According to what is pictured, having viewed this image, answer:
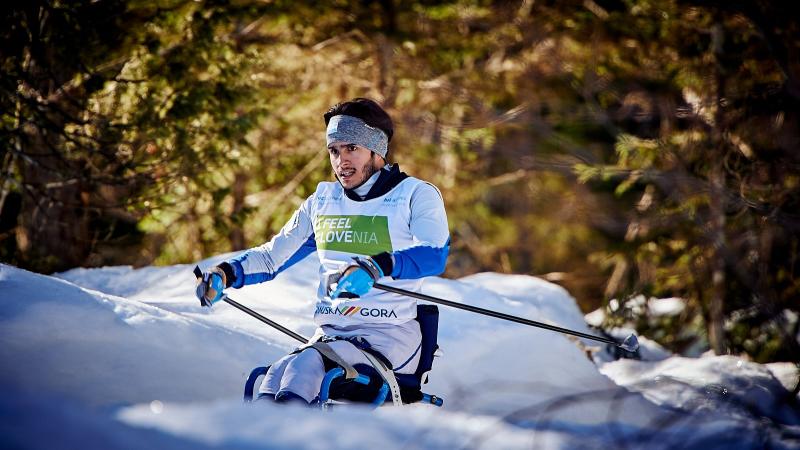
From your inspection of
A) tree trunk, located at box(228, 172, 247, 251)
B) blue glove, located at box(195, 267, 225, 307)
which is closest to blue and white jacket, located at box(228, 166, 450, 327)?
blue glove, located at box(195, 267, 225, 307)

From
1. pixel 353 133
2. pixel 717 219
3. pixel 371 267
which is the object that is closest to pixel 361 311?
pixel 371 267

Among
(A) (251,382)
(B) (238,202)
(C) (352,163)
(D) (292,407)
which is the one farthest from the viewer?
(B) (238,202)

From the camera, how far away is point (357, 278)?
307 cm

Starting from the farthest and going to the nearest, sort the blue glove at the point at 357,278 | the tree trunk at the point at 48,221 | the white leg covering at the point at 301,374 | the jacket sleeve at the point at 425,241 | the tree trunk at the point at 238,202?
the tree trunk at the point at 238,202
the tree trunk at the point at 48,221
the jacket sleeve at the point at 425,241
the blue glove at the point at 357,278
the white leg covering at the point at 301,374

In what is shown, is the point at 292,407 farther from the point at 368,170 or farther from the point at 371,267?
the point at 368,170

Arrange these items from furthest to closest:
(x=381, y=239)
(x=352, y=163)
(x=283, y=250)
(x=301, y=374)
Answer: (x=283, y=250) < (x=352, y=163) < (x=381, y=239) < (x=301, y=374)

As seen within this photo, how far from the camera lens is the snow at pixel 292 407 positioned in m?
1.98

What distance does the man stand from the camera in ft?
11.0

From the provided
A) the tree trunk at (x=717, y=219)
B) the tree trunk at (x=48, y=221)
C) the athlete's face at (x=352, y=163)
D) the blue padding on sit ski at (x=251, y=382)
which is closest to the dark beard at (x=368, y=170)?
the athlete's face at (x=352, y=163)

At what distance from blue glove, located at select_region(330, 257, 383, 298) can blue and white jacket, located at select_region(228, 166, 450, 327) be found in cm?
20

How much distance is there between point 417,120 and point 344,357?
6.69 metres

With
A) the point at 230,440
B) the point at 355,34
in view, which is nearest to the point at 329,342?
the point at 230,440

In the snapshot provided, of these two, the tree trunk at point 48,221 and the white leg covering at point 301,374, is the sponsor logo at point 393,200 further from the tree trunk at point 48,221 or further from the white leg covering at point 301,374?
the tree trunk at point 48,221

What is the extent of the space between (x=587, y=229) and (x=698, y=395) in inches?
478
